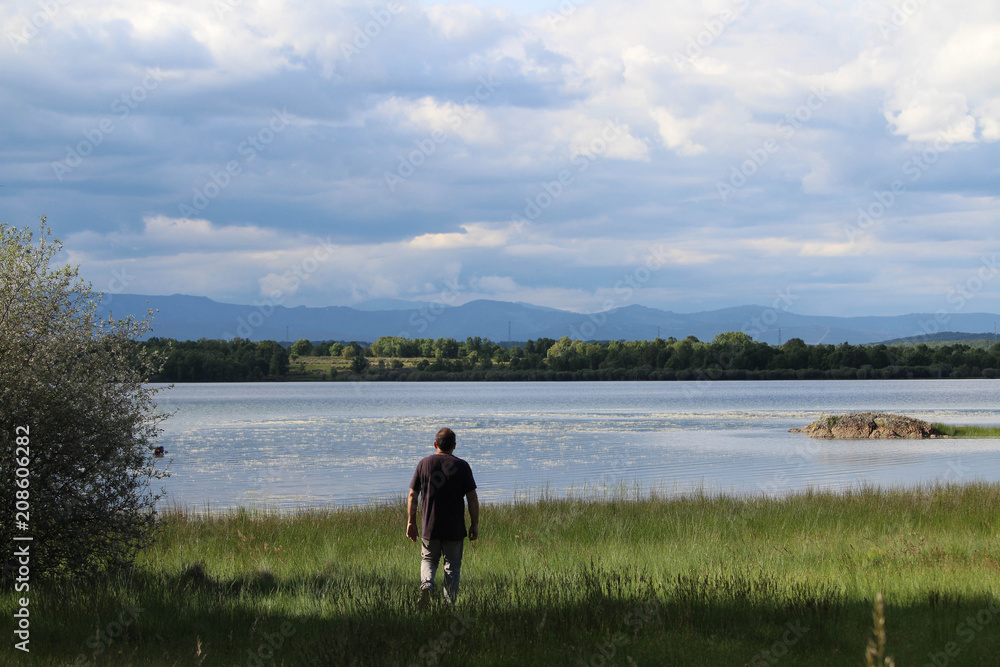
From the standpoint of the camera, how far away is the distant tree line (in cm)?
16150

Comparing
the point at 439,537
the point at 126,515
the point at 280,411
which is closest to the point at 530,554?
the point at 439,537

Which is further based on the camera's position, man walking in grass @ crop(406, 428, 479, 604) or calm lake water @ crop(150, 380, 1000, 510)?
calm lake water @ crop(150, 380, 1000, 510)

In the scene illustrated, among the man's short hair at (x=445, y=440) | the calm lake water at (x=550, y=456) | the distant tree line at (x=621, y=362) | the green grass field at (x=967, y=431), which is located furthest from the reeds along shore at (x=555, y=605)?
the distant tree line at (x=621, y=362)

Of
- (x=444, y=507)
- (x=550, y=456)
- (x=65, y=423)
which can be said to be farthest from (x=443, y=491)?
(x=550, y=456)

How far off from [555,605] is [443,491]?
170 cm

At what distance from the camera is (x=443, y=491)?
29.6 feet

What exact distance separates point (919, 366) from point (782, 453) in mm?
139724

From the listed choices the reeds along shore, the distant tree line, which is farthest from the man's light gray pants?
the distant tree line

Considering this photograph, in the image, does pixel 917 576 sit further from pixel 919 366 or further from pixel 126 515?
pixel 919 366

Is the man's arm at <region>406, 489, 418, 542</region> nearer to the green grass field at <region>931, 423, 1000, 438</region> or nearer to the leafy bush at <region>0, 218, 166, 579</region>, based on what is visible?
the leafy bush at <region>0, 218, 166, 579</region>

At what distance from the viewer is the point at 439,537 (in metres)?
9.13

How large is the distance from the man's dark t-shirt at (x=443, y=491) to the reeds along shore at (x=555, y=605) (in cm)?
81

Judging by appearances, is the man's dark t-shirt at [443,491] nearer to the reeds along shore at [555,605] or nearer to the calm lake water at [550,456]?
the reeds along shore at [555,605]

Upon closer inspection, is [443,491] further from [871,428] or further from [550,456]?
[871,428]
